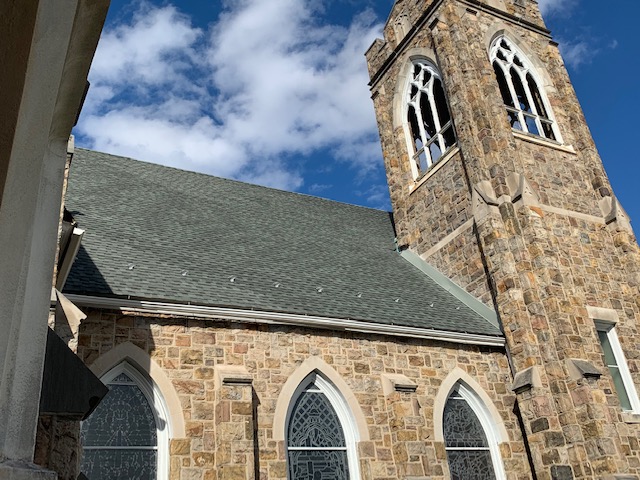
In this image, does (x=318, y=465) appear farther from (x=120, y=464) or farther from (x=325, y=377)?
(x=120, y=464)

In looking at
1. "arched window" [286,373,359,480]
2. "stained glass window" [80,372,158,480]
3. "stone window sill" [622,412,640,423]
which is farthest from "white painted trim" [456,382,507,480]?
"stained glass window" [80,372,158,480]

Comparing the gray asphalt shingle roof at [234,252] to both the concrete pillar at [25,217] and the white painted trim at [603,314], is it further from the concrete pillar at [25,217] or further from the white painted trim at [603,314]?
the concrete pillar at [25,217]

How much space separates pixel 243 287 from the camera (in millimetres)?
Answer: 10453

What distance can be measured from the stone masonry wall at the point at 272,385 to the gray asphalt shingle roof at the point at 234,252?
43cm

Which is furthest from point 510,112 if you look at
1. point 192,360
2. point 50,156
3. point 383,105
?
point 50,156

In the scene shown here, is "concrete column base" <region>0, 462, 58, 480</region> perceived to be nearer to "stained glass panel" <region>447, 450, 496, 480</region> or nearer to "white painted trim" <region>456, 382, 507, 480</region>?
"stained glass panel" <region>447, 450, 496, 480</region>

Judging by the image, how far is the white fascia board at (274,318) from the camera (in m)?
8.55

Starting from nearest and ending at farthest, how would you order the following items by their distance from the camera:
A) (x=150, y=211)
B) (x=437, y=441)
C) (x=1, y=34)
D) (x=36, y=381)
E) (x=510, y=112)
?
1. (x=1, y=34)
2. (x=36, y=381)
3. (x=437, y=441)
4. (x=150, y=211)
5. (x=510, y=112)

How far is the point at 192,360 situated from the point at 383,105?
11.0 meters

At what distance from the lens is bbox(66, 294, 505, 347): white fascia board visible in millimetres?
8547

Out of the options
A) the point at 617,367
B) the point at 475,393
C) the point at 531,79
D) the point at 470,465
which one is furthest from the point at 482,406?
the point at 531,79

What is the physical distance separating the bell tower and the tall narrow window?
3 centimetres

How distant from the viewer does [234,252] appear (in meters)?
12.1

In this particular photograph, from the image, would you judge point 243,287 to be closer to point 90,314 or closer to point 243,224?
point 90,314
